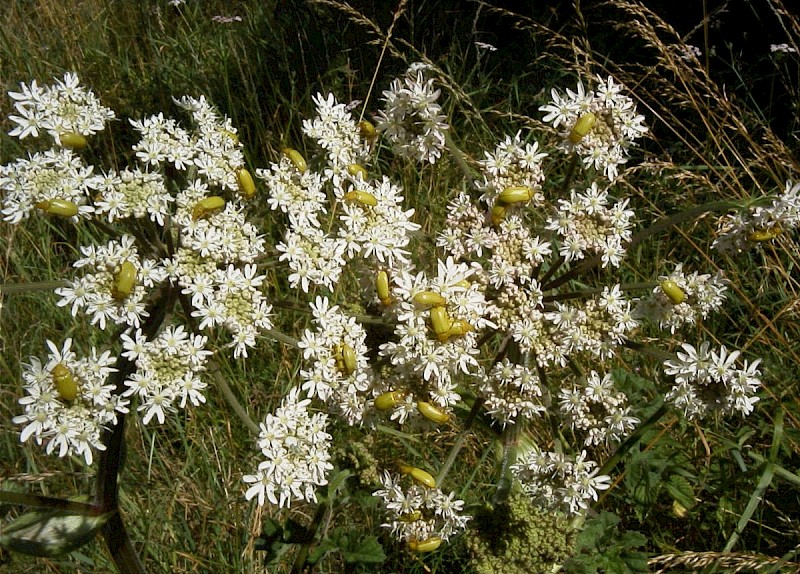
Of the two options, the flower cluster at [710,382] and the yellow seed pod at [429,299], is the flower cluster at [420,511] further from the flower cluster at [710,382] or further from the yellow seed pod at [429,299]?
the flower cluster at [710,382]

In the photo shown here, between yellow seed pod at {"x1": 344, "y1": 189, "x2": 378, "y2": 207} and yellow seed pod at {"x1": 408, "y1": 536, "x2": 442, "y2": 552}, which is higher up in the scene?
yellow seed pod at {"x1": 344, "y1": 189, "x2": 378, "y2": 207}

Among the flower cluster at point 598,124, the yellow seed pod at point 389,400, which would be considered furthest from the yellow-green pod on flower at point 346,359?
the flower cluster at point 598,124

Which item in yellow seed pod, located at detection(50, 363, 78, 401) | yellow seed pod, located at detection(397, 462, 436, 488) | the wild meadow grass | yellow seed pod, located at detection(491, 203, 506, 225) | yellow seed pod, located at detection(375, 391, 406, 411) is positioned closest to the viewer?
yellow seed pod, located at detection(50, 363, 78, 401)

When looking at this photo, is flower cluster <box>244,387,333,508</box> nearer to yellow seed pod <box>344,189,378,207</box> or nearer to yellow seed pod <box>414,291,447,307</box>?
yellow seed pod <box>414,291,447,307</box>

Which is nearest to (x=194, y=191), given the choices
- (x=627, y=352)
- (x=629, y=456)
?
(x=629, y=456)

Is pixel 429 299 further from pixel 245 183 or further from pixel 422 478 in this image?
pixel 245 183

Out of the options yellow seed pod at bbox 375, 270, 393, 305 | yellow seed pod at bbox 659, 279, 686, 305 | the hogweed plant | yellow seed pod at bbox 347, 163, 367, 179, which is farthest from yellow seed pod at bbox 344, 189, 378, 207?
yellow seed pod at bbox 659, 279, 686, 305
